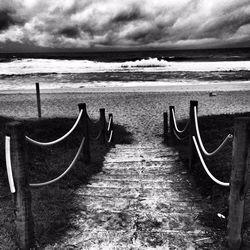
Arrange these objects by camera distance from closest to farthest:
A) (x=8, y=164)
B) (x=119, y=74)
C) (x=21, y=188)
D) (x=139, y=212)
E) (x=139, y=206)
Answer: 1. (x=8, y=164)
2. (x=21, y=188)
3. (x=139, y=212)
4. (x=139, y=206)
5. (x=119, y=74)

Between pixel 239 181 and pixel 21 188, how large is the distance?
2.07 metres

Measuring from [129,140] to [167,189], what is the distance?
16.5ft

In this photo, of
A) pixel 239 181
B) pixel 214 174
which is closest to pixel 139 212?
pixel 239 181

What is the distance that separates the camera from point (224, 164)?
205 inches

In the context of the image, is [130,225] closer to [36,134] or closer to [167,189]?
[167,189]

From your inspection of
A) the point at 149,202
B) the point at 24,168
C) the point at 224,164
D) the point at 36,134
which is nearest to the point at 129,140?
the point at 36,134

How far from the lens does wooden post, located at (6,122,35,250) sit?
2.93 meters

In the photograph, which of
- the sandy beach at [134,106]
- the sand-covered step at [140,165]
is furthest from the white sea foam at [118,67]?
the sand-covered step at [140,165]

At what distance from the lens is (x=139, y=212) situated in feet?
12.8

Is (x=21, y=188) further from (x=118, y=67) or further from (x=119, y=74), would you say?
(x=118, y=67)

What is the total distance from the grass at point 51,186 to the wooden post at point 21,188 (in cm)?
16

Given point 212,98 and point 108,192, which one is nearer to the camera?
point 108,192

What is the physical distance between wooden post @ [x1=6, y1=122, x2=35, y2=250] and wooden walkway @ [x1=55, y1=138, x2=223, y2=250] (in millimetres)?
413

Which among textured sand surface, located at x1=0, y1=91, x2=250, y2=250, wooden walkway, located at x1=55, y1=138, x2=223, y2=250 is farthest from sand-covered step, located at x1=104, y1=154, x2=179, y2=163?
wooden walkway, located at x1=55, y1=138, x2=223, y2=250
